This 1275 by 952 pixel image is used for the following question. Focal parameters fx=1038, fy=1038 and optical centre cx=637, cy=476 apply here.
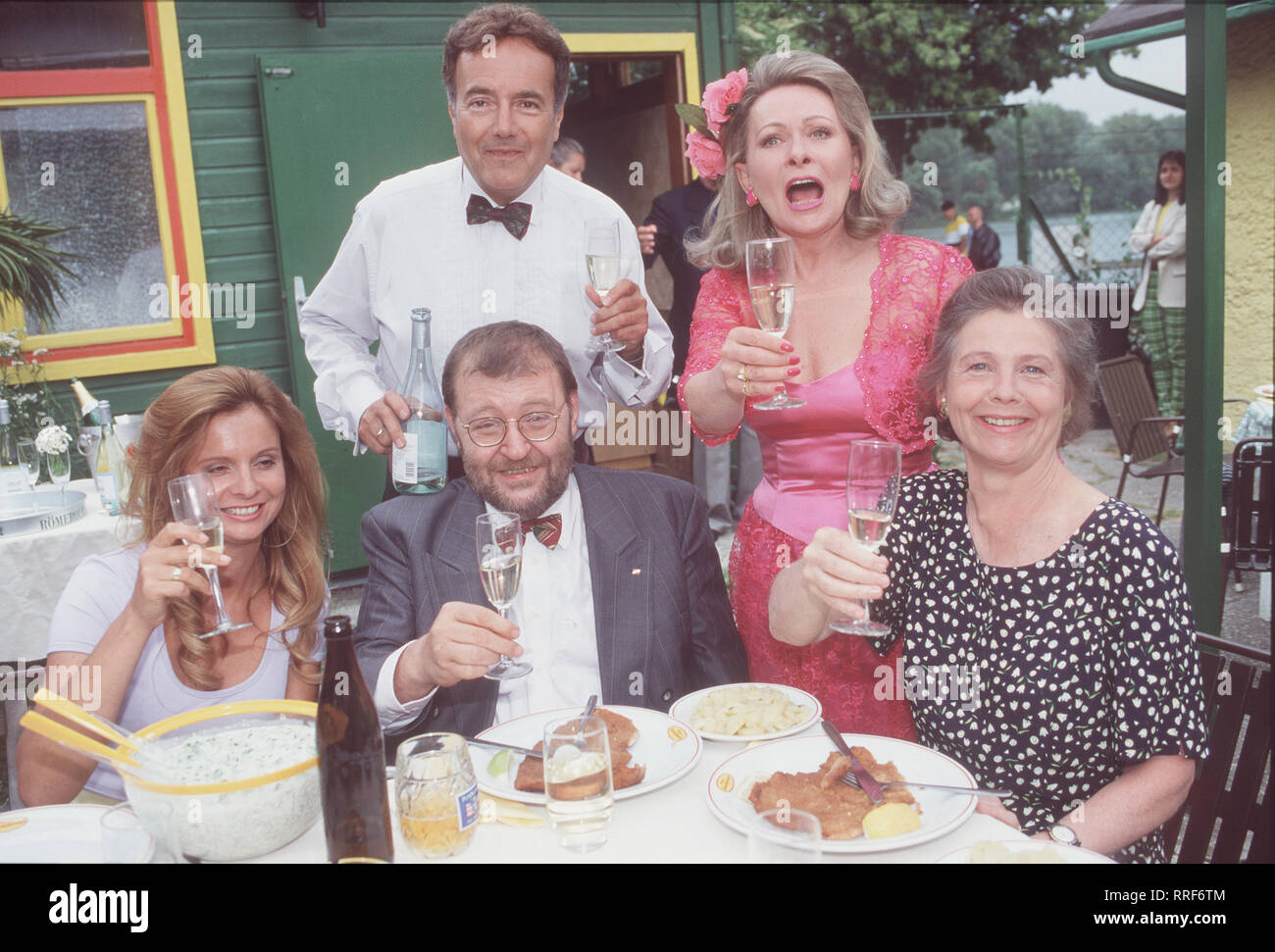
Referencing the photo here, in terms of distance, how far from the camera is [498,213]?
3.00 metres

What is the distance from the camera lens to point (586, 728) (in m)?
1.41

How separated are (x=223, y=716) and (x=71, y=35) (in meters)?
4.76

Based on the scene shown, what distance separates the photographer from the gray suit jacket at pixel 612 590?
85.6 inches

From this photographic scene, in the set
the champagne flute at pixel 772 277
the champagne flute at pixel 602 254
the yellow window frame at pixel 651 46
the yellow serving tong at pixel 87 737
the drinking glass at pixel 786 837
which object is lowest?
the drinking glass at pixel 786 837

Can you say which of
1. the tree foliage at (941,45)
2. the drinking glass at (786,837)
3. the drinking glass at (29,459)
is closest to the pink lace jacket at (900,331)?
the drinking glass at (786,837)

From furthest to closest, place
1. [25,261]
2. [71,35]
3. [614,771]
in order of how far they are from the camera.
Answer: [71,35] < [25,261] < [614,771]

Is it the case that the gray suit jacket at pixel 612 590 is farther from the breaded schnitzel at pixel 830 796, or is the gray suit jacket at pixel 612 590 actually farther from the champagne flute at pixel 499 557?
the breaded schnitzel at pixel 830 796

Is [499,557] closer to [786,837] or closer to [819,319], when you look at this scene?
[786,837]

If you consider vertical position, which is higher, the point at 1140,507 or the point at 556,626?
the point at 556,626

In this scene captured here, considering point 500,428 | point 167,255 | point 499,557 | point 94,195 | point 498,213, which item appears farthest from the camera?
point 167,255

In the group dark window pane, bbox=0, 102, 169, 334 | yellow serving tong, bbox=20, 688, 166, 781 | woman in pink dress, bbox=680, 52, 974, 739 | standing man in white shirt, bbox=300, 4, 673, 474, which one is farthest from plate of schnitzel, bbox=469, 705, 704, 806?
dark window pane, bbox=0, 102, 169, 334

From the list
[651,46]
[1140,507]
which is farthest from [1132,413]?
[651,46]

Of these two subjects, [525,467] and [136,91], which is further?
[136,91]

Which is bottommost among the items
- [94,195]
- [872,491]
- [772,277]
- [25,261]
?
[872,491]
